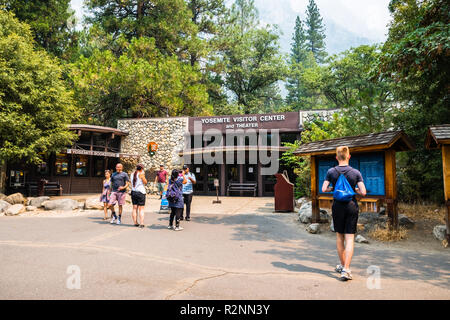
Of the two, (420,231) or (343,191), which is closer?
(343,191)

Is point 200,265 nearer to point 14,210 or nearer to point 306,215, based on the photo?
point 306,215

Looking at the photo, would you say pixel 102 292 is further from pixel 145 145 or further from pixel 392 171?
pixel 145 145

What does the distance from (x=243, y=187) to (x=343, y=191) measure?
53.9 ft

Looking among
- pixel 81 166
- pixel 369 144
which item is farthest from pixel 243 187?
pixel 369 144

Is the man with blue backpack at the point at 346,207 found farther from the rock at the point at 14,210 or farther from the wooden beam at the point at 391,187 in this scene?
the rock at the point at 14,210

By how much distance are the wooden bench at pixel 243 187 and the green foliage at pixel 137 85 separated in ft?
28.5

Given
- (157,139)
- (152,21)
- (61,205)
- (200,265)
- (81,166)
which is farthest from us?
(152,21)

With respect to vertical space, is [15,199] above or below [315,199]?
below

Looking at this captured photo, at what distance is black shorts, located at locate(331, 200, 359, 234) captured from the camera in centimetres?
395

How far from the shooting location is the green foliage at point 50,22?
25.8 metres

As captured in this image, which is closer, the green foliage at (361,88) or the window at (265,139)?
the green foliage at (361,88)

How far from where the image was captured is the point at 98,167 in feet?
69.5
